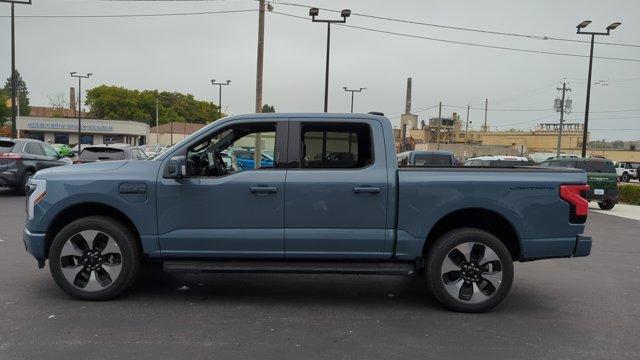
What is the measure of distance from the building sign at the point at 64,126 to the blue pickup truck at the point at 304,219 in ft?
235

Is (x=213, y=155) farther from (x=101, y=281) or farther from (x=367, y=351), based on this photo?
(x=367, y=351)

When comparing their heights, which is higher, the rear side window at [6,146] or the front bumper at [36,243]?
the rear side window at [6,146]

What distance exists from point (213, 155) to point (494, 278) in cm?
309

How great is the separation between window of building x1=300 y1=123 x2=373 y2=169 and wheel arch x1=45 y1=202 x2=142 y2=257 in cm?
184

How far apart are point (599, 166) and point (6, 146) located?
55.8ft

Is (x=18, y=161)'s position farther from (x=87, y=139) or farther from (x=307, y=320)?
(x=87, y=139)

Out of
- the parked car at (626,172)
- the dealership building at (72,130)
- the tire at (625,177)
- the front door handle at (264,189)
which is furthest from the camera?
the dealership building at (72,130)

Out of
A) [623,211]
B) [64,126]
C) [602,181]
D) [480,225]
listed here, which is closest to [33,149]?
[480,225]

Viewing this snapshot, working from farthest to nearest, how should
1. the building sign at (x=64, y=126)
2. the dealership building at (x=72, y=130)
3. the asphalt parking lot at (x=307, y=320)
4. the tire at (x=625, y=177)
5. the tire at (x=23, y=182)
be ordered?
the building sign at (x=64, y=126), the dealership building at (x=72, y=130), the tire at (x=625, y=177), the tire at (x=23, y=182), the asphalt parking lot at (x=307, y=320)

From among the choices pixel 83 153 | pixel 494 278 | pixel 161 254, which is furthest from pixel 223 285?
pixel 83 153

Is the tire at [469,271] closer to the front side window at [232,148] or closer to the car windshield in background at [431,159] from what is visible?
the front side window at [232,148]

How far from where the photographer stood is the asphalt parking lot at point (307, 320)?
4191 millimetres

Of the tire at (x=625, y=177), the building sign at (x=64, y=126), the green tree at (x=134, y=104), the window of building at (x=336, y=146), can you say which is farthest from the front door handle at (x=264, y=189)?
the green tree at (x=134, y=104)

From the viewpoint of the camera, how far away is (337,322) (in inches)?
192
